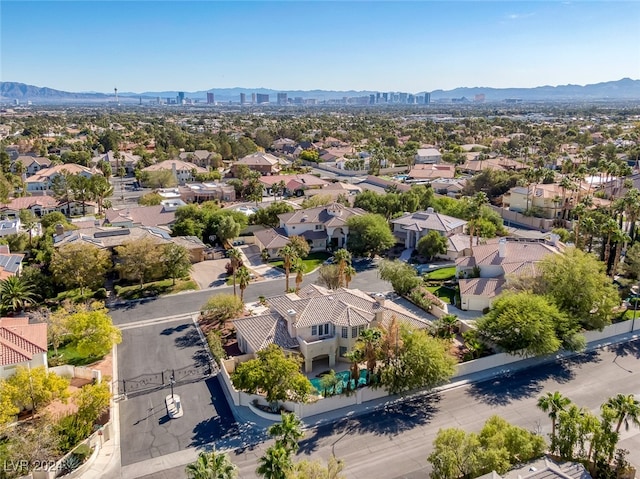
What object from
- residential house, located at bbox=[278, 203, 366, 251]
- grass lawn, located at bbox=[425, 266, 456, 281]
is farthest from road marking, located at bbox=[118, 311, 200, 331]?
grass lawn, located at bbox=[425, 266, 456, 281]

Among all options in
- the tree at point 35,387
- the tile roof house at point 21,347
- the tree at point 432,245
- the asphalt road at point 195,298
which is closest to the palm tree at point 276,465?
the tree at point 35,387

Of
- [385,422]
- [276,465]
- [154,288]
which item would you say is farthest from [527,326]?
[154,288]

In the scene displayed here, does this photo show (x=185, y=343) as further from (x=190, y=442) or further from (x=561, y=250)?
(x=561, y=250)

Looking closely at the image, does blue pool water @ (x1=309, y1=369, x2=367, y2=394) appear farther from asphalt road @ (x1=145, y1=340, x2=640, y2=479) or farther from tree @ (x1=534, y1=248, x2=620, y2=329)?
tree @ (x1=534, y1=248, x2=620, y2=329)

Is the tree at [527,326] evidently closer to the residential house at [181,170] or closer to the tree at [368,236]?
the tree at [368,236]

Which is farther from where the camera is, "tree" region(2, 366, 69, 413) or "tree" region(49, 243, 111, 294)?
"tree" region(49, 243, 111, 294)

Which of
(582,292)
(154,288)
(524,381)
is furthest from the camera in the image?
(154,288)

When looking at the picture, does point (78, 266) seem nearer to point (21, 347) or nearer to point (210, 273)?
point (210, 273)
